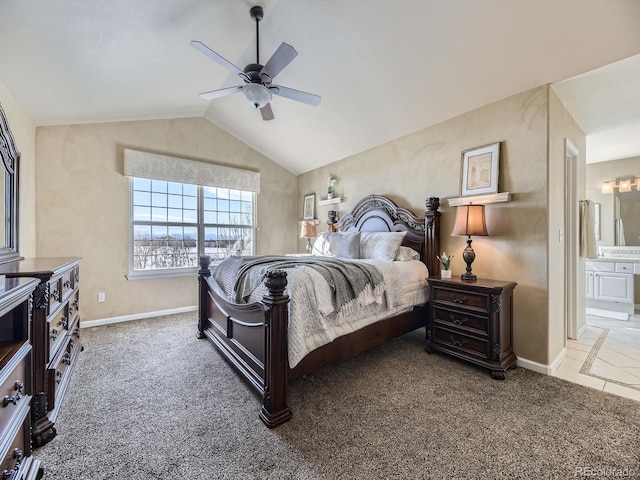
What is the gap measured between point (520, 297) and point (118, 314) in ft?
15.8

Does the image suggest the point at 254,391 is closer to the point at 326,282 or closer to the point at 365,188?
the point at 326,282

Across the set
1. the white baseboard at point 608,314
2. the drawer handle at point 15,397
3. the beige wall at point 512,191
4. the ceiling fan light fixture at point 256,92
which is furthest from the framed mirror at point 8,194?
the white baseboard at point 608,314

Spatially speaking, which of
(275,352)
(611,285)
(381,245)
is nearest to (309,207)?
(381,245)

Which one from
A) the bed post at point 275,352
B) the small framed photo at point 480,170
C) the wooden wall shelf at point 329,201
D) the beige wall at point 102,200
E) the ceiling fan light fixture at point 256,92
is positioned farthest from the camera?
the wooden wall shelf at point 329,201

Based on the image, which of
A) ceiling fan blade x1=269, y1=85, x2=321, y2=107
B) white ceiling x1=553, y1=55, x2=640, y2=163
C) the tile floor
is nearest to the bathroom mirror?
white ceiling x1=553, y1=55, x2=640, y2=163

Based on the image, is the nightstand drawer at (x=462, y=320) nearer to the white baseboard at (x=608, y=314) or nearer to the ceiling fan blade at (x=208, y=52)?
the ceiling fan blade at (x=208, y=52)

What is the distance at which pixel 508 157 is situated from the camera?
2709 millimetres

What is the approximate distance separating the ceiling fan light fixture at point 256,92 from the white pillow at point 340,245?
1.88 m

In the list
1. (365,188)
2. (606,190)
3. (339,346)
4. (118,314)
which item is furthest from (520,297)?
(118,314)

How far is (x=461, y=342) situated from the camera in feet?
8.52

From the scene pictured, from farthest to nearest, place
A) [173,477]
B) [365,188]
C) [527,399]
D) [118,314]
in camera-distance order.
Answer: [365,188] < [118,314] < [527,399] < [173,477]

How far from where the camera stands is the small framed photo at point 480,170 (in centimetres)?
276

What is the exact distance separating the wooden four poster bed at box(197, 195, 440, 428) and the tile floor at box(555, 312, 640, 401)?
132 centimetres

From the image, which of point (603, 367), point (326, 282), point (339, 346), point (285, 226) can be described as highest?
point (285, 226)
